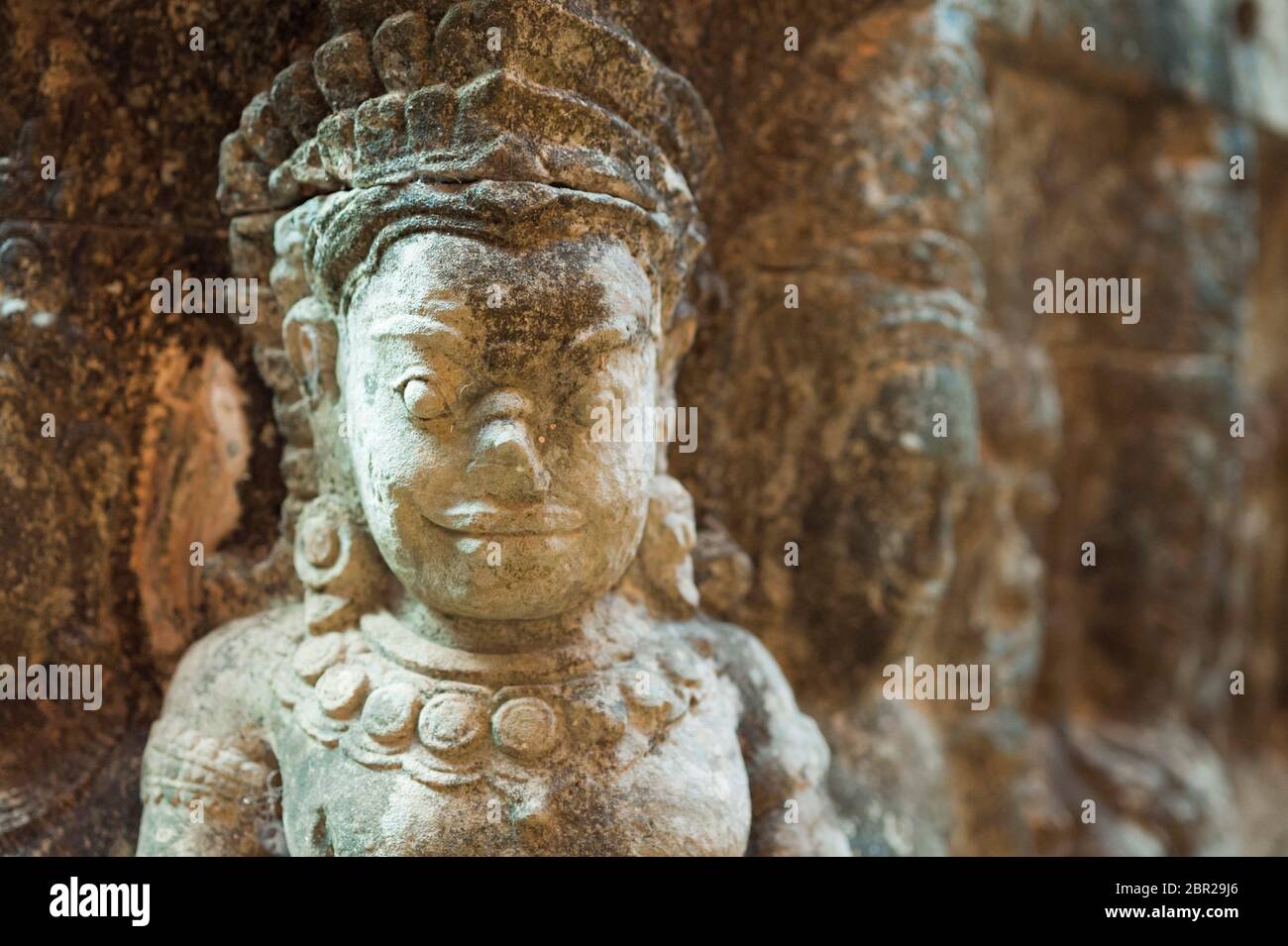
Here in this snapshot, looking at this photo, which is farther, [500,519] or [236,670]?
[236,670]

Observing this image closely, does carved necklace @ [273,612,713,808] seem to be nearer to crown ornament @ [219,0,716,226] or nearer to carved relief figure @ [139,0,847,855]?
carved relief figure @ [139,0,847,855]

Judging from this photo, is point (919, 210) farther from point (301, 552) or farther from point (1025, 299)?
point (301, 552)

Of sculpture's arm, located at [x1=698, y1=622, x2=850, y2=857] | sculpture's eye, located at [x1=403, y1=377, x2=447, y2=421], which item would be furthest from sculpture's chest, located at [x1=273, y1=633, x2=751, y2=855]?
sculpture's eye, located at [x1=403, y1=377, x2=447, y2=421]

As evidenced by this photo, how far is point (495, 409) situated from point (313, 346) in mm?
341

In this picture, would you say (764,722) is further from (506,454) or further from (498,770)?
(506,454)

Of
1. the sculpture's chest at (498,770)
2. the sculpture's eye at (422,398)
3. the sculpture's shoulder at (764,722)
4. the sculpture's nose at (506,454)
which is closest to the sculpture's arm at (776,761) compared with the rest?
the sculpture's shoulder at (764,722)

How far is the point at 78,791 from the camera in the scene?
1753mm

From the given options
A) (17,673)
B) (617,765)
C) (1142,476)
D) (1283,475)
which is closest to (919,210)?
(617,765)

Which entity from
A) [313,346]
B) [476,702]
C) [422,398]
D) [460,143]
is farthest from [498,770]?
[460,143]

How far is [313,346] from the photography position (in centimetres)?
160

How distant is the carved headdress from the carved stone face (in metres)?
0.05

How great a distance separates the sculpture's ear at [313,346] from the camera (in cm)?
158

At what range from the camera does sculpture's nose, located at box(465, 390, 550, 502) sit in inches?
54.8

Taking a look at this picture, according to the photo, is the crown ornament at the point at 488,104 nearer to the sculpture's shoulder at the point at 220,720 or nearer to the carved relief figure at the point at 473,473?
the carved relief figure at the point at 473,473
